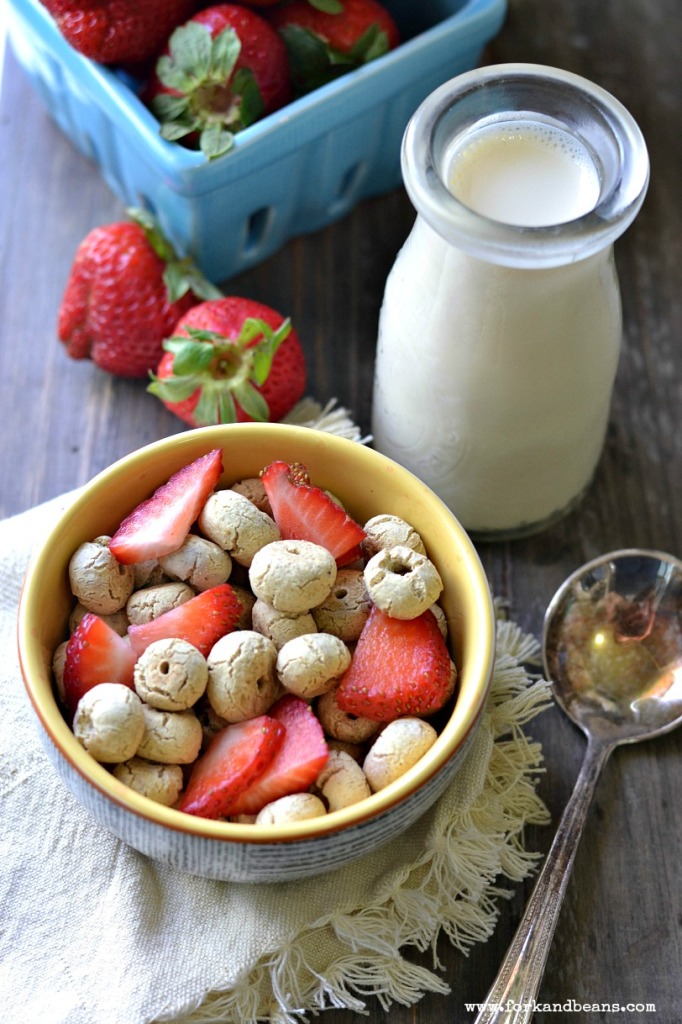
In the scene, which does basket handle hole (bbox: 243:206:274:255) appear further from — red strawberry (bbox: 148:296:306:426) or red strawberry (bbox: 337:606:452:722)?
red strawberry (bbox: 337:606:452:722)

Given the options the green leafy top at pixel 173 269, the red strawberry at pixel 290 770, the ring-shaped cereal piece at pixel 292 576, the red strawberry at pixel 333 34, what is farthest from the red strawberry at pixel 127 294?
the red strawberry at pixel 290 770


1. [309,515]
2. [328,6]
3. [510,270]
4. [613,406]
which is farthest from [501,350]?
[328,6]

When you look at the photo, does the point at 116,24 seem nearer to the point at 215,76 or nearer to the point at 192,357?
the point at 215,76

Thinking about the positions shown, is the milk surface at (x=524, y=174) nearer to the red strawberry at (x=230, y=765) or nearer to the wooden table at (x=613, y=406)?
the wooden table at (x=613, y=406)

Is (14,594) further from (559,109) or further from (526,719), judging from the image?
(559,109)

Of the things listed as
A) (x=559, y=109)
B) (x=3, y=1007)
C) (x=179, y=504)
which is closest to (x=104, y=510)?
(x=179, y=504)
